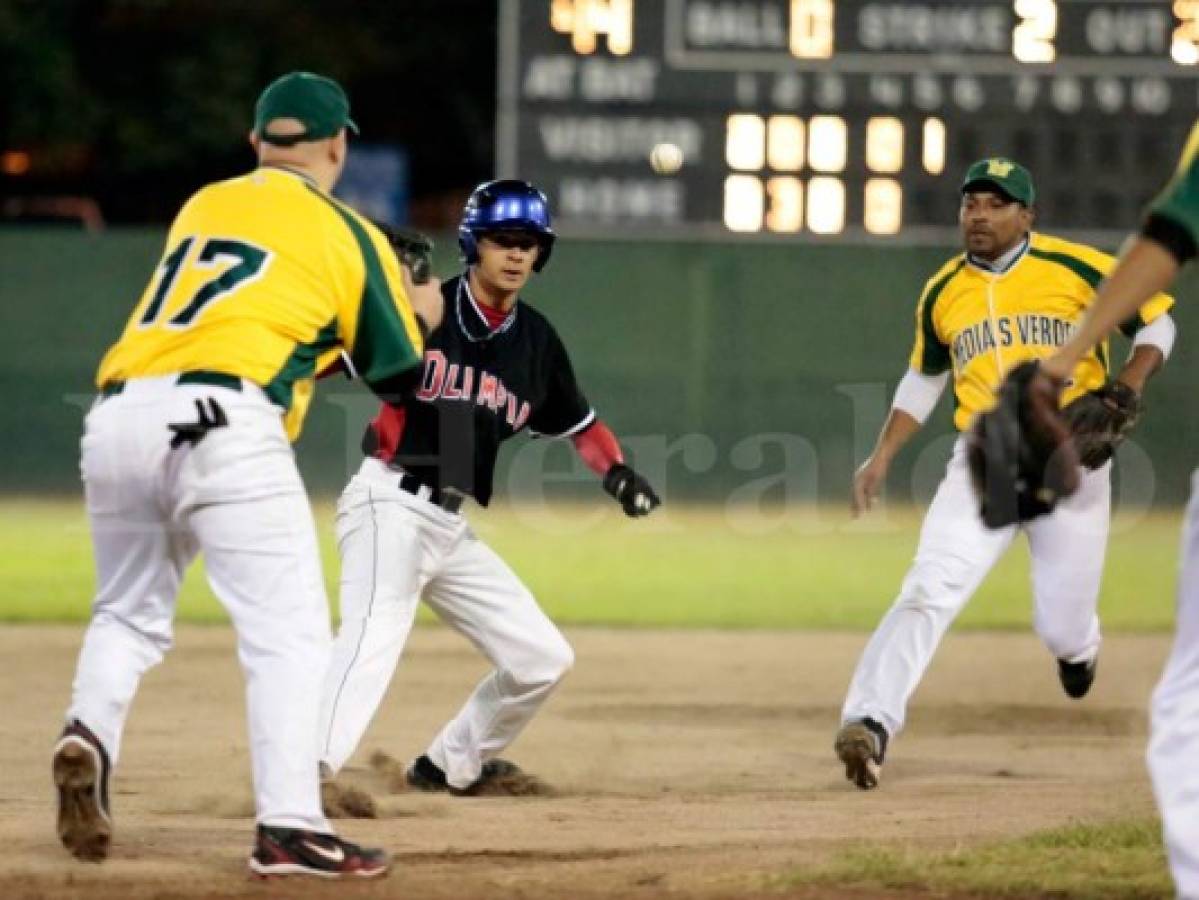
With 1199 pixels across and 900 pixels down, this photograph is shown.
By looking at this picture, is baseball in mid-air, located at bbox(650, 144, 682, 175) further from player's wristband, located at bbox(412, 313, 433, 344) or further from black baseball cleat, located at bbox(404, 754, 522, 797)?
player's wristband, located at bbox(412, 313, 433, 344)

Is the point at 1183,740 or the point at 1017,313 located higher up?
the point at 1017,313

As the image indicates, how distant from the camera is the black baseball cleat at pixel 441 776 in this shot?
21.6ft

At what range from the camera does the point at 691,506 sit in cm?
1627

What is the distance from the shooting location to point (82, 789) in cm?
496

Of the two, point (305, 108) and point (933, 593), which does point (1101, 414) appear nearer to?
point (933, 593)

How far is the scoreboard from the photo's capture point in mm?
13898

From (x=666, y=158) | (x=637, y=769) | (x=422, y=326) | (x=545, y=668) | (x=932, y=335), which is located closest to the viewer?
(x=422, y=326)

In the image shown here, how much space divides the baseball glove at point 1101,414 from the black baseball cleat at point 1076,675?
0.91m

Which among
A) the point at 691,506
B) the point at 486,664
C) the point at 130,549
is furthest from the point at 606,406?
the point at 130,549

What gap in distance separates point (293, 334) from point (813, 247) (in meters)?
12.0

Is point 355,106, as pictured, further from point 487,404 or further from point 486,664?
point 487,404

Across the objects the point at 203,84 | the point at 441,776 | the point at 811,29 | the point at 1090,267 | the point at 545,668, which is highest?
the point at 811,29

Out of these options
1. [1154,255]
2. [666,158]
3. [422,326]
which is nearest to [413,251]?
[422,326]

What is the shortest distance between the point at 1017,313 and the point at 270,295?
298cm
